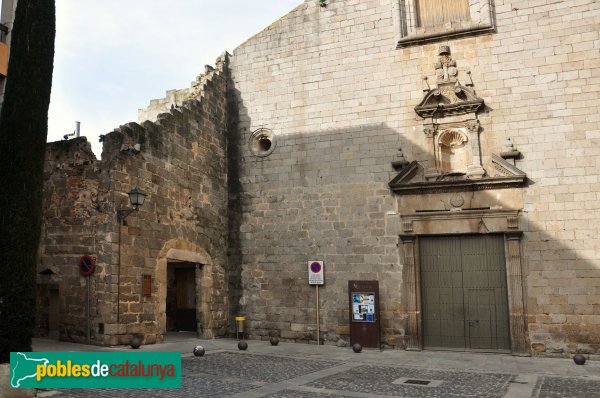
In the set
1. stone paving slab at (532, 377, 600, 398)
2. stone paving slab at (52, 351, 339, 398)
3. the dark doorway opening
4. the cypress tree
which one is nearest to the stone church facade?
stone paving slab at (52, 351, 339, 398)

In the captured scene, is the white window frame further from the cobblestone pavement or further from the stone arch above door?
the cobblestone pavement

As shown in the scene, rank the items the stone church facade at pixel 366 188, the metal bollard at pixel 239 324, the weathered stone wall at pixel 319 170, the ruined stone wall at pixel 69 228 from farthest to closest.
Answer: the metal bollard at pixel 239 324
the weathered stone wall at pixel 319 170
the stone church facade at pixel 366 188
the ruined stone wall at pixel 69 228

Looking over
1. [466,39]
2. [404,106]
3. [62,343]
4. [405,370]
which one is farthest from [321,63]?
[62,343]

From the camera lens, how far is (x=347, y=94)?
12734 millimetres

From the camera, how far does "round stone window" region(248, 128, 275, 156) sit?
13407 mm

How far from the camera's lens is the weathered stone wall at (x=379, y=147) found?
10.7 metres

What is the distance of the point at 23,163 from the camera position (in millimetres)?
6340

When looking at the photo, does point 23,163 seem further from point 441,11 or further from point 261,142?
point 441,11

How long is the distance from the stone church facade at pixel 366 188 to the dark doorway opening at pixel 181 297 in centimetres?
203

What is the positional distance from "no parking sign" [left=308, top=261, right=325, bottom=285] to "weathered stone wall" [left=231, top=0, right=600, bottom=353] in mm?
166

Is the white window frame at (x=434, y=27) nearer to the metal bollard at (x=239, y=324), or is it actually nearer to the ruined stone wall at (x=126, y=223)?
the ruined stone wall at (x=126, y=223)

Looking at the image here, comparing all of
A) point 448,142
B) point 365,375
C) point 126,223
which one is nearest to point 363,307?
point 365,375

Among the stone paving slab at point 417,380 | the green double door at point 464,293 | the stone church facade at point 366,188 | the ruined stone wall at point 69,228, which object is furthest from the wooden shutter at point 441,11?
the ruined stone wall at point 69,228

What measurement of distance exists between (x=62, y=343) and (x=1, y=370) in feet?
12.9
